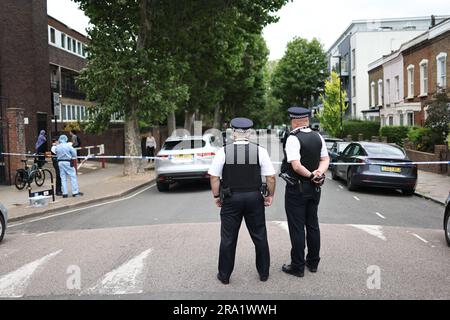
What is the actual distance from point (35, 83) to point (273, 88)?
147ft

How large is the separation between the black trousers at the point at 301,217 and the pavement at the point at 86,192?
23.5 ft

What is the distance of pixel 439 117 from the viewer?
69.5 feet

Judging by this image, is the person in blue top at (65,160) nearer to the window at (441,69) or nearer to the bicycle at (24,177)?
the bicycle at (24,177)

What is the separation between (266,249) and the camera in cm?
553

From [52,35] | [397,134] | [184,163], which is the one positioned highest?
[52,35]

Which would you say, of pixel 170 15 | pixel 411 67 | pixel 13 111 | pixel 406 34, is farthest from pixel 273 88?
pixel 13 111

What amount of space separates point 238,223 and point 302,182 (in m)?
0.86

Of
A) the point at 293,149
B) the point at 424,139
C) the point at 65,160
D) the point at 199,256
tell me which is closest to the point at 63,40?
the point at 424,139

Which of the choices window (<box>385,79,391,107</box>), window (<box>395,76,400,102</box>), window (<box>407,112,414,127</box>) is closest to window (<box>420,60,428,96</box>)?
window (<box>407,112,414,127</box>)

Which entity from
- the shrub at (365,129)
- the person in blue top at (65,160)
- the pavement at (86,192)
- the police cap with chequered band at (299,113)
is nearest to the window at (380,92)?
the shrub at (365,129)

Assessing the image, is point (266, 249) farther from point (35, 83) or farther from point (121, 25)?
point (35, 83)

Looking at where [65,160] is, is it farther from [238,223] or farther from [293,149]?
[293,149]

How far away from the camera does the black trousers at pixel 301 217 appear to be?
566 centimetres

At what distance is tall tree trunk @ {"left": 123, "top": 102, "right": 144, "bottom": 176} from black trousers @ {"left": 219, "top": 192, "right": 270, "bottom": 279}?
1427 centimetres
